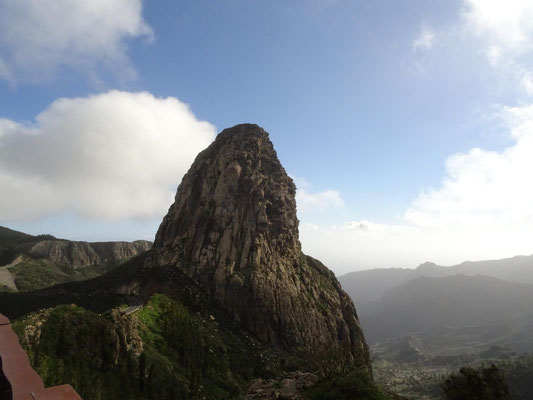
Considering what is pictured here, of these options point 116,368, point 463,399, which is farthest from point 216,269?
point 463,399

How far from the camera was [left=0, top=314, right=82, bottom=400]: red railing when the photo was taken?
21.8 feet

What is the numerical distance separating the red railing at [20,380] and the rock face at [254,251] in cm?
8113

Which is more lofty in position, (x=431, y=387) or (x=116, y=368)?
(x=116, y=368)

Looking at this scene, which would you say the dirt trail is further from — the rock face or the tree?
the tree

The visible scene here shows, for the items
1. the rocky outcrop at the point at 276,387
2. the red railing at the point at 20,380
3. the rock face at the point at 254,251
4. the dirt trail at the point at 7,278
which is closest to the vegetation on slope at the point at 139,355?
the rocky outcrop at the point at 276,387

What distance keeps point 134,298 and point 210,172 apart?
4855 cm

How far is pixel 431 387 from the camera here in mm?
182000

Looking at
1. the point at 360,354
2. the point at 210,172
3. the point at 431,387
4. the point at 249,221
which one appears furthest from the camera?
the point at 431,387

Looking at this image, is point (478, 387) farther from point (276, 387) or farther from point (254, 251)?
point (254, 251)

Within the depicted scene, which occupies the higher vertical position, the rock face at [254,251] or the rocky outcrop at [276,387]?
the rock face at [254,251]

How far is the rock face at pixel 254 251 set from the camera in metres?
92.4

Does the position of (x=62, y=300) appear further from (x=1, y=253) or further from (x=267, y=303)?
(x=1, y=253)

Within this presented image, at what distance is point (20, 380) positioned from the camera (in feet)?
22.8

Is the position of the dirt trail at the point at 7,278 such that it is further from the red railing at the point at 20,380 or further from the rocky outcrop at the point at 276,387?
the red railing at the point at 20,380
